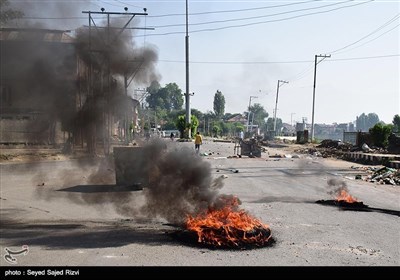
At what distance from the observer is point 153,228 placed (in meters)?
7.95

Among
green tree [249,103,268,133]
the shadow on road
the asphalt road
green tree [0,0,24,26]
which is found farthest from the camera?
green tree [249,103,268,133]

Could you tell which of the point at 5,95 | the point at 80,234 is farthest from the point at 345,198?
the point at 5,95

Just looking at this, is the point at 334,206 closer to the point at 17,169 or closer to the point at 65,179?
the point at 65,179

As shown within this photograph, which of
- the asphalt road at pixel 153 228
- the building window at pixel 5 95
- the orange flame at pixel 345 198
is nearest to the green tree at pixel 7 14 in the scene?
the building window at pixel 5 95

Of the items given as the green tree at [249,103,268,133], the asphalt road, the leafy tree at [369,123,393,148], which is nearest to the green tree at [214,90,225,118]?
the green tree at [249,103,268,133]

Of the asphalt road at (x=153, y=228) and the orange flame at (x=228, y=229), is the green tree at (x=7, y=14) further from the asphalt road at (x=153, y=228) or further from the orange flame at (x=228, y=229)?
the orange flame at (x=228, y=229)

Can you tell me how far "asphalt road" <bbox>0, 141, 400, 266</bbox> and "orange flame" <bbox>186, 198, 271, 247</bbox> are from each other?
28cm

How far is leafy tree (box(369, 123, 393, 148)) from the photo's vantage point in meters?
37.8

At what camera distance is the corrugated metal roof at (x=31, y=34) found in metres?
10.2

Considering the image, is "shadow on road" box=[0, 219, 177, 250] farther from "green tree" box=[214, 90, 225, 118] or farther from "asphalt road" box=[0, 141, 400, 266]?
"green tree" box=[214, 90, 225, 118]

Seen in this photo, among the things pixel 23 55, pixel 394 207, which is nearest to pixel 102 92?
pixel 23 55

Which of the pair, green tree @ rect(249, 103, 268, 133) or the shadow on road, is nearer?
the shadow on road

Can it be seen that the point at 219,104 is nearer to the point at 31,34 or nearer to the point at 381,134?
the point at 381,134

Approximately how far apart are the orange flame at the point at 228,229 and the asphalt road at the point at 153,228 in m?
0.28
